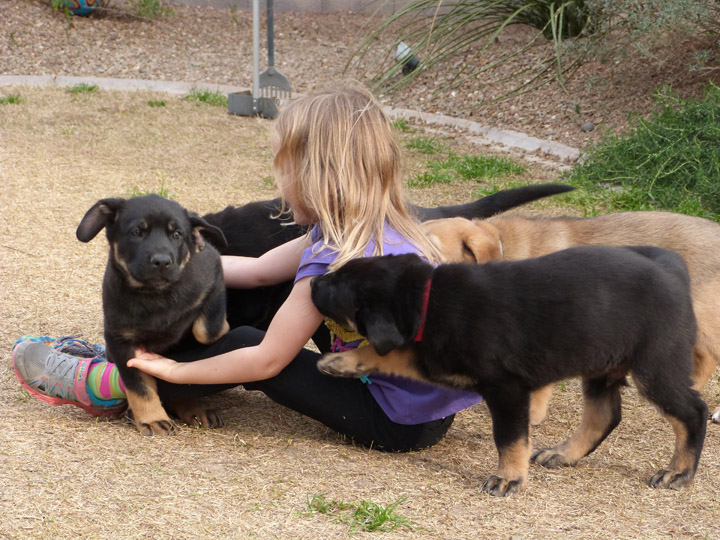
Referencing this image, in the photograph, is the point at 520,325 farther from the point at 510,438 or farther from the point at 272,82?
the point at 272,82

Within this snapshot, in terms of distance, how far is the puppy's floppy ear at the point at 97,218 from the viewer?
3.21 metres

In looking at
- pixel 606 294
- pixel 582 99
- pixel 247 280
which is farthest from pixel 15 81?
pixel 606 294

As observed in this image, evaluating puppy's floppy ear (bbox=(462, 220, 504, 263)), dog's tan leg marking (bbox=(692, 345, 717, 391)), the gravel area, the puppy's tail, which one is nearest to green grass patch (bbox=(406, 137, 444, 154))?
the gravel area

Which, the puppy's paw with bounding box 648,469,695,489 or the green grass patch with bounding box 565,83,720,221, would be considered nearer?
the puppy's paw with bounding box 648,469,695,489

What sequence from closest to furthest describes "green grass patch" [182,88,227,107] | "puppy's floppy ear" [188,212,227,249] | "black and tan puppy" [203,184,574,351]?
1. "puppy's floppy ear" [188,212,227,249]
2. "black and tan puppy" [203,184,574,351]
3. "green grass patch" [182,88,227,107]

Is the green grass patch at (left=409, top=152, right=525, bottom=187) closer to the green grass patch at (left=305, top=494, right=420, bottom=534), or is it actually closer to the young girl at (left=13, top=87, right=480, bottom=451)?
the young girl at (left=13, top=87, right=480, bottom=451)

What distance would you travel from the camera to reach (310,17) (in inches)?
541

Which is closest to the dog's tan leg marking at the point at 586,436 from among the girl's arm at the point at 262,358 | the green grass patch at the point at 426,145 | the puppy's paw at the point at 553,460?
the puppy's paw at the point at 553,460

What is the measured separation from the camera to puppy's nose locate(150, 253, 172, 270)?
3.12m

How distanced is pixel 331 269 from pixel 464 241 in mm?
1073

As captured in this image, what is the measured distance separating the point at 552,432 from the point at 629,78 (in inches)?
243

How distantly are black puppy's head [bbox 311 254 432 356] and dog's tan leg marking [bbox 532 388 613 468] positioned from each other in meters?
0.88

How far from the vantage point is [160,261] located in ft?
10.2

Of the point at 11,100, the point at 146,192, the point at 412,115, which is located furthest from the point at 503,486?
the point at 11,100
